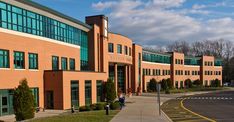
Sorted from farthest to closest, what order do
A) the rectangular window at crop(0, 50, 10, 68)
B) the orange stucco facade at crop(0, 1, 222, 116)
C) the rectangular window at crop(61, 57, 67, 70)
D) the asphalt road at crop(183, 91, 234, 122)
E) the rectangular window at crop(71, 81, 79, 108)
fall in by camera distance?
the rectangular window at crop(61, 57, 67, 70), the rectangular window at crop(71, 81, 79, 108), the orange stucco facade at crop(0, 1, 222, 116), the rectangular window at crop(0, 50, 10, 68), the asphalt road at crop(183, 91, 234, 122)

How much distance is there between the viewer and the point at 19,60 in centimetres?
3406

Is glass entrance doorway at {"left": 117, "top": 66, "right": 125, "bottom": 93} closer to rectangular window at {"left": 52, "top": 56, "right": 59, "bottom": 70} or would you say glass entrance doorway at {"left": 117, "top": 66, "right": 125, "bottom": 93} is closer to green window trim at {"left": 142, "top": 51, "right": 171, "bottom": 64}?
green window trim at {"left": 142, "top": 51, "right": 171, "bottom": 64}

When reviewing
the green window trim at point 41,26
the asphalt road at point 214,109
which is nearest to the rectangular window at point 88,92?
the green window trim at point 41,26

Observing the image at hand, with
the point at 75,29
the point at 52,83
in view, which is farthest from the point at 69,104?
the point at 75,29

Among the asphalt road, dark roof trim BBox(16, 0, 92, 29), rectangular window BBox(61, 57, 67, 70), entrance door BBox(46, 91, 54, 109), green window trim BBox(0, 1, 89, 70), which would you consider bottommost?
the asphalt road

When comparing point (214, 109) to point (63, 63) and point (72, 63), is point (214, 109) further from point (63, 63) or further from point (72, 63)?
point (72, 63)

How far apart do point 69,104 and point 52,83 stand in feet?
9.86

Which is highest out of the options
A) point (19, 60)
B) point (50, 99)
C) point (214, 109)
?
point (19, 60)

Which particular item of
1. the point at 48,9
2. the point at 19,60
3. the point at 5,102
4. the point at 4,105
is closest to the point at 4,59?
the point at 19,60

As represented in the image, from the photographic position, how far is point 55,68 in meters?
41.8

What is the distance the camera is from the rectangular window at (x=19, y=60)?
33.4 metres

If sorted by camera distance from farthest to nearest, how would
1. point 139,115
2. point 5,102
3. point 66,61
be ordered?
point 66,61 → point 5,102 → point 139,115

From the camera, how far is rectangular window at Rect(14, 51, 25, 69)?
110 feet

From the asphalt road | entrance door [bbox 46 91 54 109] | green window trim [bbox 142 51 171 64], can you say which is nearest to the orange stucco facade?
entrance door [bbox 46 91 54 109]
